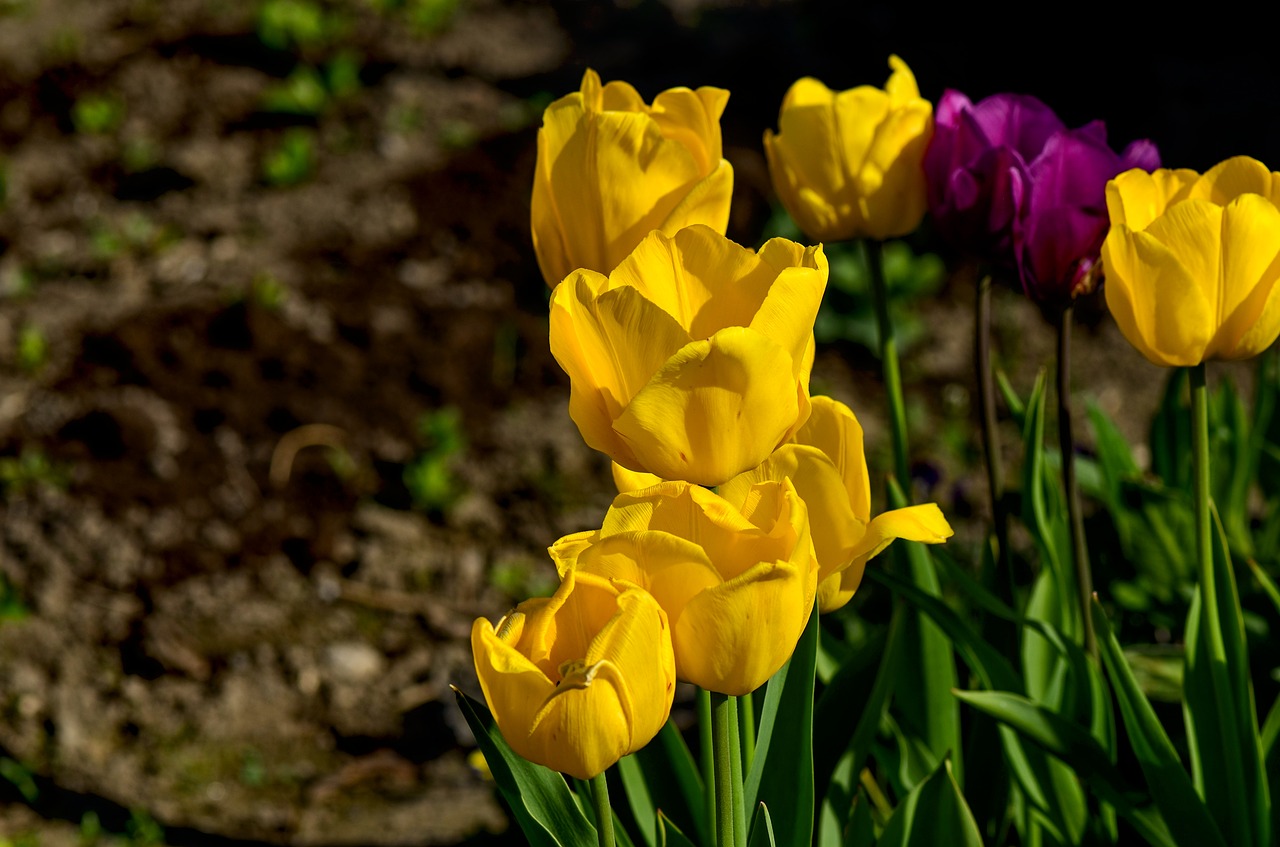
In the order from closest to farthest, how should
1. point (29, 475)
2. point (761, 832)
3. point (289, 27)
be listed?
1. point (761, 832)
2. point (29, 475)
3. point (289, 27)

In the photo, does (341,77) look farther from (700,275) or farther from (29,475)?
(700,275)

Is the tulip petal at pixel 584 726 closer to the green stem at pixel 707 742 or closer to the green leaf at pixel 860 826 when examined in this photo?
the green stem at pixel 707 742

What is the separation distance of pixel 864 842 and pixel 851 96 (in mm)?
651

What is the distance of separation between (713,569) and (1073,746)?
0.57 m

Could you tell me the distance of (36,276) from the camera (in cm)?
296

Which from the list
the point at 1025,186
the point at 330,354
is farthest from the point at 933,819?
the point at 330,354

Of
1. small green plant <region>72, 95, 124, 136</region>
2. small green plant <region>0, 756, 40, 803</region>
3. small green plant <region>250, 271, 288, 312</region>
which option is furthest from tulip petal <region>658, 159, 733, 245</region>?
small green plant <region>72, 95, 124, 136</region>

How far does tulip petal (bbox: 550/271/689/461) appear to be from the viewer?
0.73 metres

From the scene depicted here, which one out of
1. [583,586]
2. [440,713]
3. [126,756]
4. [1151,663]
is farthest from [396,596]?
[583,586]

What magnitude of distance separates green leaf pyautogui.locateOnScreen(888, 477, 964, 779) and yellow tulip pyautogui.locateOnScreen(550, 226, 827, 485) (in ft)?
1.67

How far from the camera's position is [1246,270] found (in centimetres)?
92

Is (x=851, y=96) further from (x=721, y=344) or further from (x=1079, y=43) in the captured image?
(x=1079, y=43)

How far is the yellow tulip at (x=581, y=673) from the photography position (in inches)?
26.5

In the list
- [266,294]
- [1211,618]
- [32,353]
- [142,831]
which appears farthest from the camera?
[266,294]
